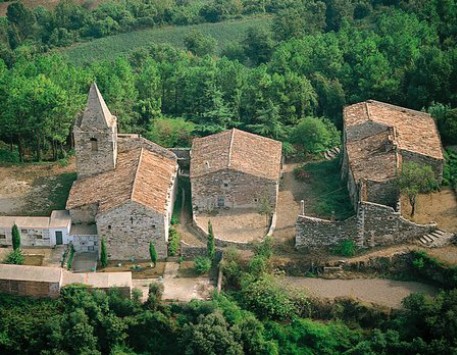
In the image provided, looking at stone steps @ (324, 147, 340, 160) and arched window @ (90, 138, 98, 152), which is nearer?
arched window @ (90, 138, 98, 152)

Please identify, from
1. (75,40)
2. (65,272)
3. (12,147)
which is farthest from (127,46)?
(65,272)

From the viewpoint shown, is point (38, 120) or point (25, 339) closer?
point (25, 339)

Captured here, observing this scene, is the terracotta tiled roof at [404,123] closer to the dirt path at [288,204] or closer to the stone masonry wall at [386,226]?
the dirt path at [288,204]

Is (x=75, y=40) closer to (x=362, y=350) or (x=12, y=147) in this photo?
(x=12, y=147)

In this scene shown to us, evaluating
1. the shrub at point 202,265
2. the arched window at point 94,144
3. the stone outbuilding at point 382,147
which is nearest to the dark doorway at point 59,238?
the arched window at point 94,144

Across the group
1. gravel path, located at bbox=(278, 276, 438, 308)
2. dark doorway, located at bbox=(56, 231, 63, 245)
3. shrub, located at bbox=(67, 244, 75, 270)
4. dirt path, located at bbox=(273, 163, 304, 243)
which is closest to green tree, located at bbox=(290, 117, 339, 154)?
dirt path, located at bbox=(273, 163, 304, 243)

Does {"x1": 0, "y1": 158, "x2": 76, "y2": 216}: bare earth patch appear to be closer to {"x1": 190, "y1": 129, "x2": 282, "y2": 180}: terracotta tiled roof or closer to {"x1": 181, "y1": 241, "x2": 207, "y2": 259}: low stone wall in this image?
{"x1": 190, "y1": 129, "x2": 282, "y2": 180}: terracotta tiled roof
